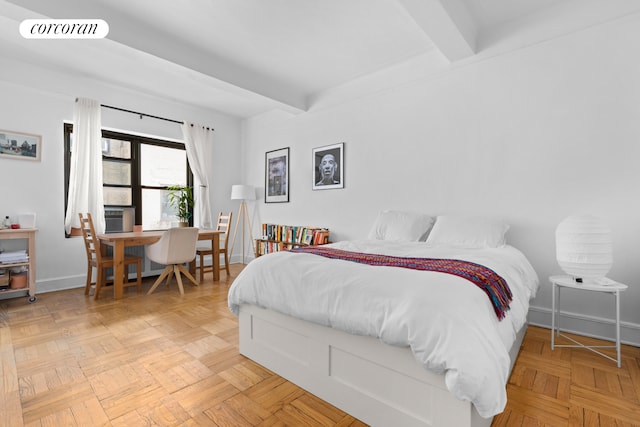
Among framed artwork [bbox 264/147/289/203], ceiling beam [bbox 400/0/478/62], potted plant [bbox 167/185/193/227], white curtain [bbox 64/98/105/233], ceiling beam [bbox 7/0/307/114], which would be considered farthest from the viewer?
framed artwork [bbox 264/147/289/203]

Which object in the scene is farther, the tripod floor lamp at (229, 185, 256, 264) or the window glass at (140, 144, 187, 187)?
the tripod floor lamp at (229, 185, 256, 264)

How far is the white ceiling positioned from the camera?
2564 mm

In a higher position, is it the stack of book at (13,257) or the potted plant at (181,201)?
the potted plant at (181,201)

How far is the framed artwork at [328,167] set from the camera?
4.24 meters

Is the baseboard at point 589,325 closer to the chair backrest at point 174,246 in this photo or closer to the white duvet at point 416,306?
the white duvet at point 416,306


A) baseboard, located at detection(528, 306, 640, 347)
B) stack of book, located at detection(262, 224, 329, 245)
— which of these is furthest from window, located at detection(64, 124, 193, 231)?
baseboard, located at detection(528, 306, 640, 347)

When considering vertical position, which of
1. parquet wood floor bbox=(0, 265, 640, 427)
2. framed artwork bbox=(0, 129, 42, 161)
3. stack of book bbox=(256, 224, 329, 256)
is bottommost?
parquet wood floor bbox=(0, 265, 640, 427)

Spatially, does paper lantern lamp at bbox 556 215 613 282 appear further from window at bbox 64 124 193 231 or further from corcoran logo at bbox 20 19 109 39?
window at bbox 64 124 193 231

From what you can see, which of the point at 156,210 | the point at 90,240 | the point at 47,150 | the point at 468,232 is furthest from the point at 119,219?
the point at 468,232

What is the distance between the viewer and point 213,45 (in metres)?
3.25

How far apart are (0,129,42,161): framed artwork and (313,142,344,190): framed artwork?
11.3ft

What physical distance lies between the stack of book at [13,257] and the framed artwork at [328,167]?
11.3 ft

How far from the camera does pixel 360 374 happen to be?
1538 mm

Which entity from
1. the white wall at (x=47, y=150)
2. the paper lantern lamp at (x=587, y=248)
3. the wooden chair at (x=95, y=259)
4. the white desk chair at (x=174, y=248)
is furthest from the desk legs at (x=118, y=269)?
the paper lantern lamp at (x=587, y=248)
